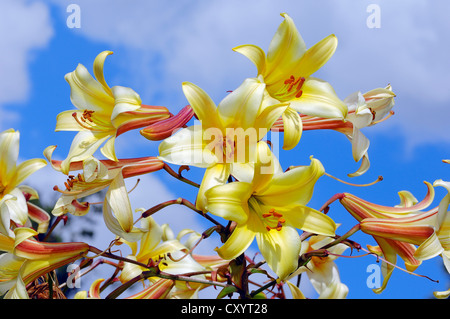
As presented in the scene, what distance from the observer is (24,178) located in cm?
169

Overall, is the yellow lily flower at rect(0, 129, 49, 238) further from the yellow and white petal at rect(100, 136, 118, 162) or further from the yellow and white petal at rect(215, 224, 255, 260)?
the yellow and white petal at rect(215, 224, 255, 260)

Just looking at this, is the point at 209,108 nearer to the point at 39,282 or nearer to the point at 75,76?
the point at 75,76

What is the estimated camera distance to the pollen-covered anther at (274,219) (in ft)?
4.34

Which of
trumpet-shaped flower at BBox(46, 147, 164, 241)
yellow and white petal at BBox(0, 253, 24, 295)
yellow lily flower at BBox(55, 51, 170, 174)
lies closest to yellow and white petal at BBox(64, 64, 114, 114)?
yellow lily flower at BBox(55, 51, 170, 174)

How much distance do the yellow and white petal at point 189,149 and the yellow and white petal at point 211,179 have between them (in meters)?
0.02

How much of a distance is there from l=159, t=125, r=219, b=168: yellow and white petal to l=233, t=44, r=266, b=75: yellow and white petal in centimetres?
29

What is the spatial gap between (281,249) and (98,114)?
82cm

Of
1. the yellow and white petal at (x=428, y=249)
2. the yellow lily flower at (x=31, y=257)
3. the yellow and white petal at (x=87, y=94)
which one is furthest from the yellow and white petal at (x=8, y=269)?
the yellow and white petal at (x=428, y=249)

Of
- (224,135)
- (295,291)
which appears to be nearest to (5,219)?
(224,135)

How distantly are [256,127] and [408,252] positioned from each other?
0.64 meters

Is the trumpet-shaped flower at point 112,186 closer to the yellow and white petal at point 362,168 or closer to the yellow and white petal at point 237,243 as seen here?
the yellow and white petal at point 237,243

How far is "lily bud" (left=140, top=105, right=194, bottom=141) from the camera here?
140 cm
